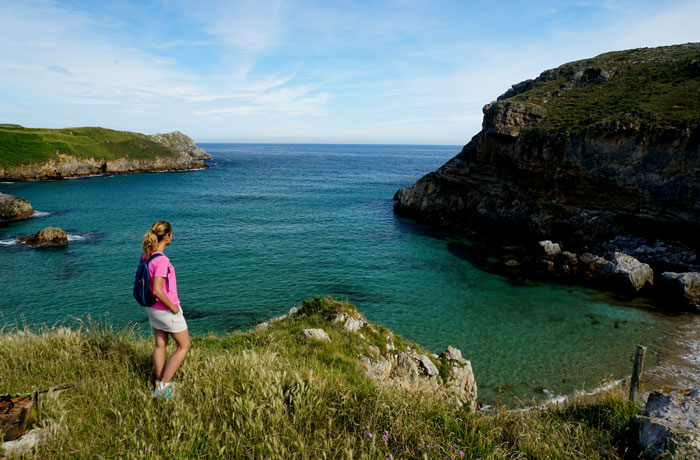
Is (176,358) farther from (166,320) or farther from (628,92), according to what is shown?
(628,92)

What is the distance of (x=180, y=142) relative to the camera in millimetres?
121000

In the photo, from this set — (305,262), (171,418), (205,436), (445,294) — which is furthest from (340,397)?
(305,262)

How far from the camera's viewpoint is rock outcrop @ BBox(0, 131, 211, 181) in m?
73.5

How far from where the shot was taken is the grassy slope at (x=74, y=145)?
7631cm

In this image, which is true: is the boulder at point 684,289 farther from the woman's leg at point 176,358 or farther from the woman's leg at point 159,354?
the woman's leg at point 159,354

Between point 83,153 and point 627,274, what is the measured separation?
10451 centimetres

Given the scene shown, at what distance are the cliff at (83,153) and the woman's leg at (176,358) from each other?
303ft

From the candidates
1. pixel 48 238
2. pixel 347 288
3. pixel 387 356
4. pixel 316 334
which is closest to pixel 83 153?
pixel 48 238

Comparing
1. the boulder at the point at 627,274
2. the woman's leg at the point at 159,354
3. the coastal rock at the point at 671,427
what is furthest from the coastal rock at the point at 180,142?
the coastal rock at the point at 671,427

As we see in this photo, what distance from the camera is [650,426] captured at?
506cm

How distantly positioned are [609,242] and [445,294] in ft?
55.7

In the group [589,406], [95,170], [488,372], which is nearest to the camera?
[589,406]

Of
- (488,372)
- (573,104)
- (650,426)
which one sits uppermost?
(573,104)

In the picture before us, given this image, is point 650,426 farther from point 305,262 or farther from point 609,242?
point 609,242
